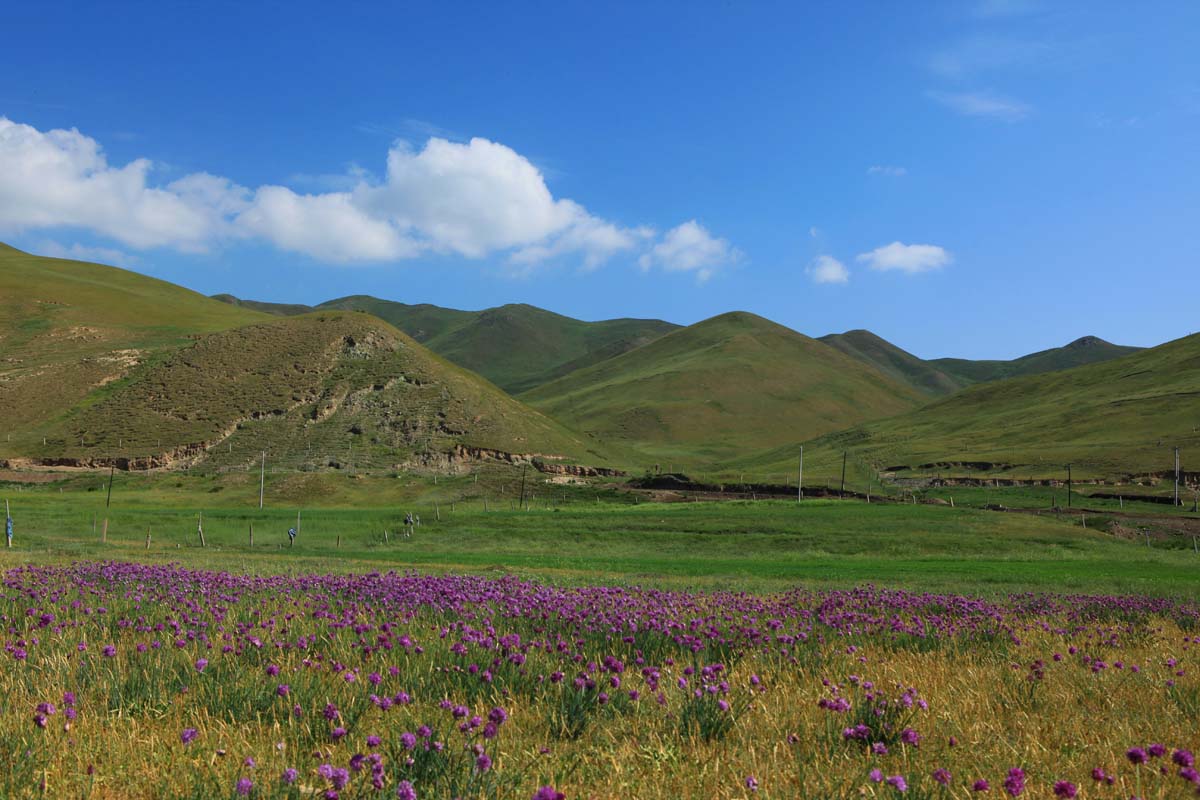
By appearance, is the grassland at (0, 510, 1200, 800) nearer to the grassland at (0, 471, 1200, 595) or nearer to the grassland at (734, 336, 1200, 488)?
the grassland at (0, 471, 1200, 595)

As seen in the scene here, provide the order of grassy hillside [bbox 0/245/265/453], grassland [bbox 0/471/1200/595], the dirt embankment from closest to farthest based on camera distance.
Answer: grassland [bbox 0/471/1200/595]
the dirt embankment
grassy hillside [bbox 0/245/265/453]

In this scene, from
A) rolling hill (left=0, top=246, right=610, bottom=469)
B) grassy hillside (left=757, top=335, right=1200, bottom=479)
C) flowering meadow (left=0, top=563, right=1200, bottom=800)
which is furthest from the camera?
grassy hillside (left=757, top=335, right=1200, bottom=479)

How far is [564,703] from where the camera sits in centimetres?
606

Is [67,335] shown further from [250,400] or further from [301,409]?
[301,409]

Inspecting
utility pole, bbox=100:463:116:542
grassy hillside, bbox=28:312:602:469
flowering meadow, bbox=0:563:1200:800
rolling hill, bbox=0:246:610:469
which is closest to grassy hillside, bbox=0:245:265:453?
rolling hill, bbox=0:246:610:469

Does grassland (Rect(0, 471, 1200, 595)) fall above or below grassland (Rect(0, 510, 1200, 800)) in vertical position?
below

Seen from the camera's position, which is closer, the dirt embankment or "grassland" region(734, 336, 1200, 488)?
the dirt embankment

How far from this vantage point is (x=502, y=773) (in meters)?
4.52

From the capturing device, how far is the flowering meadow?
4.54m

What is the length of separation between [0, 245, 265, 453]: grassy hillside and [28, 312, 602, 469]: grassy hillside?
4.61 metres

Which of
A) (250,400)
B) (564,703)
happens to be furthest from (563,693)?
(250,400)

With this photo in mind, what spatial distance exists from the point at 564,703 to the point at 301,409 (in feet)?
378

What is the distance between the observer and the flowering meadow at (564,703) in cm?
454

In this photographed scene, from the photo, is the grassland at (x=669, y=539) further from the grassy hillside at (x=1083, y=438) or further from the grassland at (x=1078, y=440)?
the grassy hillside at (x=1083, y=438)
